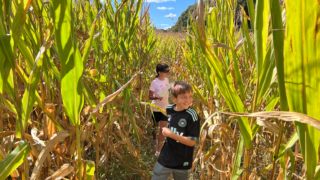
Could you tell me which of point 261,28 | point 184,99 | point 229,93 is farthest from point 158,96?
point 261,28

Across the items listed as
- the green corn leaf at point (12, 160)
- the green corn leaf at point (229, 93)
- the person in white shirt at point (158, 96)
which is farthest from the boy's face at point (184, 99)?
the person in white shirt at point (158, 96)

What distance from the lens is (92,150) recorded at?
2.07 m

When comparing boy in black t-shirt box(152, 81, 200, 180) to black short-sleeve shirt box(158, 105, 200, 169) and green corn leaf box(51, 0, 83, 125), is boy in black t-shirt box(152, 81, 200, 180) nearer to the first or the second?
black short-sleeve shirt box(158, 105, 200, 169)

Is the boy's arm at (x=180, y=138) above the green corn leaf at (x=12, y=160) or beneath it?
beneath

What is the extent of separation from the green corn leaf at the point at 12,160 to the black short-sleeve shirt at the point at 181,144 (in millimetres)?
863

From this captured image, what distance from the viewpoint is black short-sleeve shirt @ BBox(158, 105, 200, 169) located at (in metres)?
1.33

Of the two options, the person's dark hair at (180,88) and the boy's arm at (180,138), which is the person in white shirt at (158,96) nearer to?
the person's dark hair at (180,88)

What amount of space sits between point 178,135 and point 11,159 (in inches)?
33.2

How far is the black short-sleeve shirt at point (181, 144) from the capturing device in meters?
1.33

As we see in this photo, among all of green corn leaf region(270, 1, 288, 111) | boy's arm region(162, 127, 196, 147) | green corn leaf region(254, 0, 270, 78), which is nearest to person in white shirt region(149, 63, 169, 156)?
boy's arm region(162, 127, 196, 147)

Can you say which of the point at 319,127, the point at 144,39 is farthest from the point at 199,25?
the point at 144,39

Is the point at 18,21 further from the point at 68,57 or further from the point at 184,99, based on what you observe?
the point at 184,99

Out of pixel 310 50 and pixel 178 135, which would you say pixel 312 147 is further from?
pixel 178 135

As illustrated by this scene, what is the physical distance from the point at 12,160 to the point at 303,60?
719 millimetres
